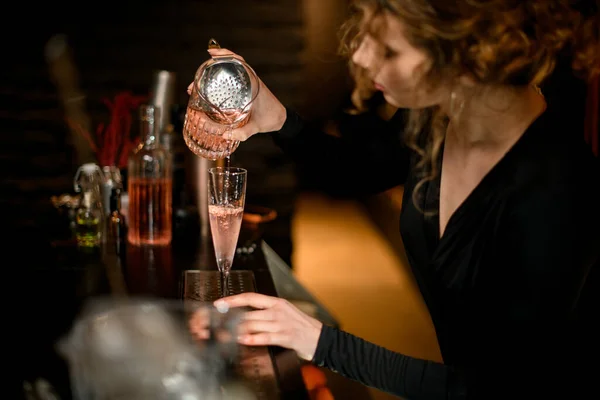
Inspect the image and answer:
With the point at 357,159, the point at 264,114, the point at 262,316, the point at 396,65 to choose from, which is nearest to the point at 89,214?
the point at 264,114

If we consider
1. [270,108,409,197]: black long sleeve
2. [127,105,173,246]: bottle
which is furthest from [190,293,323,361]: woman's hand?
[127,105,173,246]: bottle

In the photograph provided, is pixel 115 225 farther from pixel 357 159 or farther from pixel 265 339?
pixel 265 339

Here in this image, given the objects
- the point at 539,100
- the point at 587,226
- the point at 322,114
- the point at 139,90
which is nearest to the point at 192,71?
the point at 139,90

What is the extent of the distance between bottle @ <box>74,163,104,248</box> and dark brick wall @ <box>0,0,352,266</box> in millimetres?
1538

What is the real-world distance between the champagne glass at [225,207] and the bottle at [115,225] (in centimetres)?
57

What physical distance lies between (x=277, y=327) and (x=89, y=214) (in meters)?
0.88

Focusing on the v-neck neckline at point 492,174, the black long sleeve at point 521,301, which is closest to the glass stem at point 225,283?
the black long sleeve at point 521,301

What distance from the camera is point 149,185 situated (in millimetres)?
1877

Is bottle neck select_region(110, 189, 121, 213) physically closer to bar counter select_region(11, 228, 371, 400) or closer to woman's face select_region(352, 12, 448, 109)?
bar counter select_region(11, 228, 371, 400)

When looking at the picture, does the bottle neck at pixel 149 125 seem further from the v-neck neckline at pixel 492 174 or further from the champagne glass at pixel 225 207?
the v-neck neckline at pixel 492 174

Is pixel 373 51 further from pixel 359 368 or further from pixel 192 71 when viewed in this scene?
pixel 192 71

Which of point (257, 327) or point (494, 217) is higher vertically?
point (494, 217)

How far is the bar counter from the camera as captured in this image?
3.75ft

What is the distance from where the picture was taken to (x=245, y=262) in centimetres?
178
